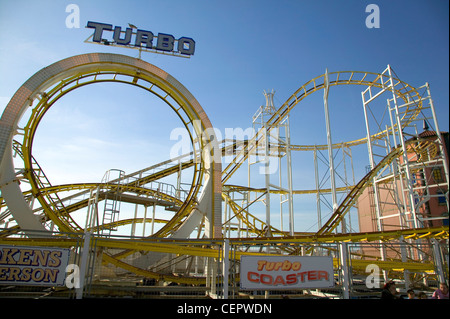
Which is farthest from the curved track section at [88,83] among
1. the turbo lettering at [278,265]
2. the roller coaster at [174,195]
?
the turbo lettering at [278,265]

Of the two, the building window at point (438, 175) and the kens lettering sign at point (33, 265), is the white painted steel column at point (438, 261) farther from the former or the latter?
the building window at point (438, 175)

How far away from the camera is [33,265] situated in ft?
18.8

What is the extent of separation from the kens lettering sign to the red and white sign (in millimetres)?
3517

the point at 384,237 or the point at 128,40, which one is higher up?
the point at 128,40

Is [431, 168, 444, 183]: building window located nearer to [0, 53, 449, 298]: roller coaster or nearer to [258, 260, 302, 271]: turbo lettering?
[0, 53, 449, 298]: roller coaster

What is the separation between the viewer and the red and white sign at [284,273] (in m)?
5.98

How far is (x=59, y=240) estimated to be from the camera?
8.62 meters

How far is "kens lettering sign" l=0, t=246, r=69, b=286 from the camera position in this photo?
5.63 metres

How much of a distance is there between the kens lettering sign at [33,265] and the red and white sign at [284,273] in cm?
352

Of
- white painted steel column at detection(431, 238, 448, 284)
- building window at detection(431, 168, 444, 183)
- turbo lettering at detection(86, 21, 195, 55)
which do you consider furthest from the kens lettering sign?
building window at detection(431, 168, 444, 183)

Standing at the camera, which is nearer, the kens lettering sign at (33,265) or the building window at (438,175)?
the kens lettering sign at (33,265)
